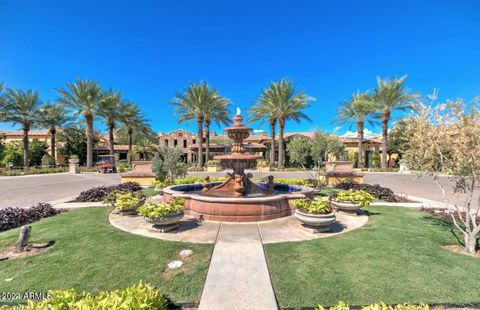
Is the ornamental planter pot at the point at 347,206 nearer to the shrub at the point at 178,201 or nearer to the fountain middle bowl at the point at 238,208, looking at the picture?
the fountain middle bowl at the point at 238,208

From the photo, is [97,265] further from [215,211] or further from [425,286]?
[425,286]

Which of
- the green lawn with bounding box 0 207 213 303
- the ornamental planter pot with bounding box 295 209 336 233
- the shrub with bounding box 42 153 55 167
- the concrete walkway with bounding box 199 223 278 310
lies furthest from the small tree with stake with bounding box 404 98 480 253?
the shrub with bounding box 42 153 55 167

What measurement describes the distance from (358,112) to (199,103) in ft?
81.5

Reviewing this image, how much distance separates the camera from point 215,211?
767 centimetres

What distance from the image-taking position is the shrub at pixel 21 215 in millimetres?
7646

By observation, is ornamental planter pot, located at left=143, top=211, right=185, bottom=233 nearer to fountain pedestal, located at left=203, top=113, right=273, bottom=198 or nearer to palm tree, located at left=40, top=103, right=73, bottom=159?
fountain pedestal, located at left=203, top=113, right=273, bottom=198

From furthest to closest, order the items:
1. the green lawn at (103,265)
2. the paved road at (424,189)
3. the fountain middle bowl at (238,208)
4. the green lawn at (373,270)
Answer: the paved road at (424,189) < the fountain middle bowl at (238,208) < the green lawn at (103,265) < the green lawn at (373,270)

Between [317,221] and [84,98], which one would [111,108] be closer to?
[84,98]

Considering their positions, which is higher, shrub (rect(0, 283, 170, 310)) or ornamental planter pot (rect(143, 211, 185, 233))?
shrub (rect(0, 283, 170, 310))

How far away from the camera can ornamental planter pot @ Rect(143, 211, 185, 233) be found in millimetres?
6367

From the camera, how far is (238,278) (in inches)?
161

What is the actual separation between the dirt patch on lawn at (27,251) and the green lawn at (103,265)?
22 cm

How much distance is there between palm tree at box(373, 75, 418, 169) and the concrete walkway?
107 feet

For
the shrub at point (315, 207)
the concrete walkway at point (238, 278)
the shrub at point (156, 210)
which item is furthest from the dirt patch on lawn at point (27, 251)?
the shrub at point (315, 207)
